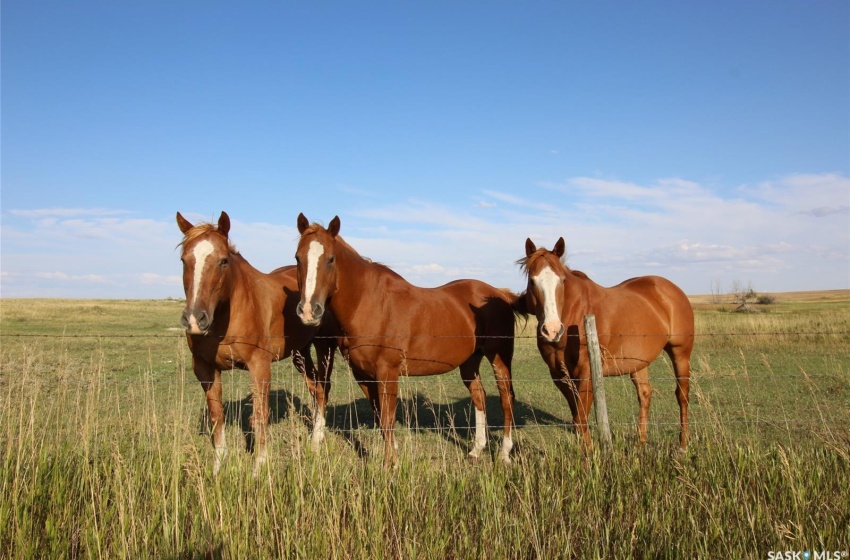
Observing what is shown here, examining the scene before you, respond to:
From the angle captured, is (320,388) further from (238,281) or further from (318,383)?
(238,281)

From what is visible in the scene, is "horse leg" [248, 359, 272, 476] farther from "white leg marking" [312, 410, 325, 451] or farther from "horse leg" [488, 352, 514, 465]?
"horse leg" [488, 352, 514, 465]

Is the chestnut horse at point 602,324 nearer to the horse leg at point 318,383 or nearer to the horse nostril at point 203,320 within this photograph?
the horse leg at point 318,383

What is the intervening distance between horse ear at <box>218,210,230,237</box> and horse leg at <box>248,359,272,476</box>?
4.24ft

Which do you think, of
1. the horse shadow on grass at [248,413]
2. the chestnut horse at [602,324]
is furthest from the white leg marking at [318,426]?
the chestnut horse at [602,324]

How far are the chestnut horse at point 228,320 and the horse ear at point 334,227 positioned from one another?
0.95 m

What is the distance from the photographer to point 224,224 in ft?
16.5

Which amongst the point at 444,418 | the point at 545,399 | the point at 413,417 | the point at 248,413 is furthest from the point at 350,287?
the point at 545,399

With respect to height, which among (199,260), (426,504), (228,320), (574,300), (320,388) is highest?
(199,260)

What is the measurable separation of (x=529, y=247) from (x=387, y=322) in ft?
5.32

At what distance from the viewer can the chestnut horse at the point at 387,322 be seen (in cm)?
491

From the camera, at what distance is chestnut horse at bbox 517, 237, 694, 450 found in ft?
16.1

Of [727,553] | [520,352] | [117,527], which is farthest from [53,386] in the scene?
[520,352]

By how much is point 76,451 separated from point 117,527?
126cm

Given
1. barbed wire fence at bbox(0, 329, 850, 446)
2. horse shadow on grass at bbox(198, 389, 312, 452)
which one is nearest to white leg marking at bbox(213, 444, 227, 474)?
barbed wire fence at bbox(0, 329, 850, 446)
